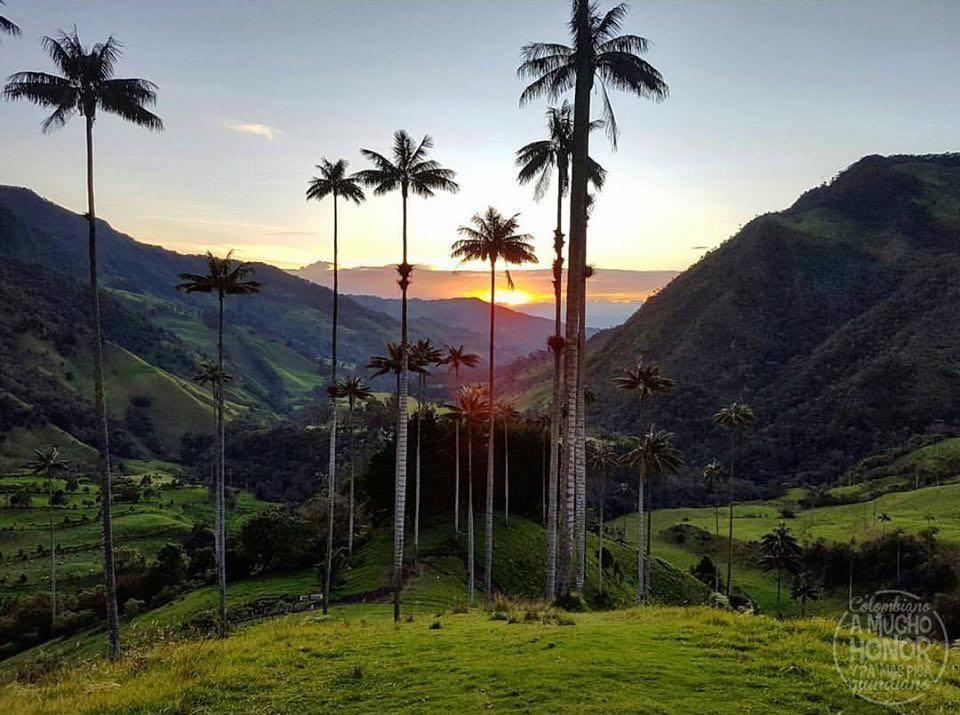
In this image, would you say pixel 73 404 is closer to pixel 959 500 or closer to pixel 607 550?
pixel 607 550

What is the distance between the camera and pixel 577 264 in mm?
23906

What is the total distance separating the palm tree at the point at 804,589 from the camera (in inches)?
2804

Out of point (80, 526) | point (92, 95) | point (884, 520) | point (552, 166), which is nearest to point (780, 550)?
point (884, 520)

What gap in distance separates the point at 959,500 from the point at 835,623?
100823 millimetres

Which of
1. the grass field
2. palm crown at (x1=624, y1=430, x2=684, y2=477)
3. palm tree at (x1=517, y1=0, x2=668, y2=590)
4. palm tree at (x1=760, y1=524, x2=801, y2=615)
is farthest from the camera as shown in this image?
the grass field

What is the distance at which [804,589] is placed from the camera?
7050cm

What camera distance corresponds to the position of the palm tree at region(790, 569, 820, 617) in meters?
71.2

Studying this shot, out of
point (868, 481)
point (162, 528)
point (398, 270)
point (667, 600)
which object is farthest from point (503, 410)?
point (868, 481)

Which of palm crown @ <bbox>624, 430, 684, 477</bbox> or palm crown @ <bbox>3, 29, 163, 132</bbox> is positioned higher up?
palm crown @ <bbox>3, 29, 163, 132</bbox>

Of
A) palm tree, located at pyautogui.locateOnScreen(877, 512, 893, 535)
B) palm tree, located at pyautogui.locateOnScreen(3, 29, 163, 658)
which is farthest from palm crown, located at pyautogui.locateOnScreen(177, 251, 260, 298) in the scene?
palm tree, located at pyautogui.locateOnScreen(877, 512, 893, 535)

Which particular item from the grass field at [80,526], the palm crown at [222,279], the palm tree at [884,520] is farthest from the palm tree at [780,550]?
the grass field at [80,526]

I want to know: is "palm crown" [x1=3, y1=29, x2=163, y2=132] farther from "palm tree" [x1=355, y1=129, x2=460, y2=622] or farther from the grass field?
the grass field

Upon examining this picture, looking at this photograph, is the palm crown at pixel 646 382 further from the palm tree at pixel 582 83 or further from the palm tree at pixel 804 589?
the palm tree at pixel 804 589

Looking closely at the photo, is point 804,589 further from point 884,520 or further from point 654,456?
point 654,456
